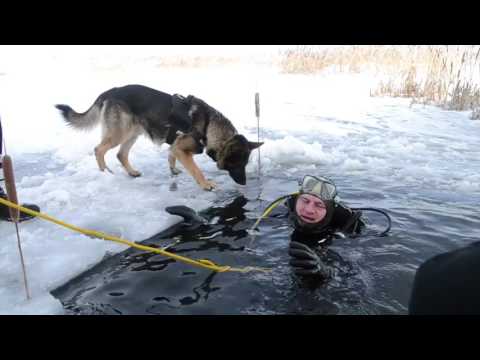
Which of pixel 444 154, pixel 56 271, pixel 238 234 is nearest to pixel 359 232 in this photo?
pixel 238 234

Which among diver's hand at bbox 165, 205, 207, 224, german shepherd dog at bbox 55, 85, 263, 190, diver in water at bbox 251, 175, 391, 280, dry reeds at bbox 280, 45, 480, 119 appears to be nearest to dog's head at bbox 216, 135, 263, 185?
german shepherd dog at bbox 55, 85, 263, 190

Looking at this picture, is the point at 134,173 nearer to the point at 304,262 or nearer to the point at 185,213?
the point at 185,213

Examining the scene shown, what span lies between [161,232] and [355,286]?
1955 millimetres

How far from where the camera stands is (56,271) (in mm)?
3016

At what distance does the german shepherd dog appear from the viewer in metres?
5.46

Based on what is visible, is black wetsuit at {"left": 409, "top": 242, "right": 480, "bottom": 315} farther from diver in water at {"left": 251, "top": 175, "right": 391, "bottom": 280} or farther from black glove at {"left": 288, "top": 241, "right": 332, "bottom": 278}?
diver in water at {"left": 251, "top": 175, "right": 391, "bottom": 280}

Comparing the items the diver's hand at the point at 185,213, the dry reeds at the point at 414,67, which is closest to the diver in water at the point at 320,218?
the diver's hand at the point at 185,213

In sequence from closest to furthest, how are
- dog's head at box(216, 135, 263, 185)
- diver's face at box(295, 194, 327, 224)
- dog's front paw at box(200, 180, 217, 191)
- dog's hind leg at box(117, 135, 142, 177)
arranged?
diver's face at box(295, 194, 327, 224), dog's front paw at box(200, 180, 217, 191), dog's head at box(216, 135, 263, 185), dog's hind leg at box(117, 135, 142, 177)

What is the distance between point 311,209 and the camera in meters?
3.42

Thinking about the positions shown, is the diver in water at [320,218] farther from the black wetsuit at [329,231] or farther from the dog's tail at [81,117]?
the dog's tail at [81,117]

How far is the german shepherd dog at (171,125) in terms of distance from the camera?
17.9 feet

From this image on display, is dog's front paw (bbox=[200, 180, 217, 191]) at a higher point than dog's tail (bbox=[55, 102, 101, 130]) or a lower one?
lower

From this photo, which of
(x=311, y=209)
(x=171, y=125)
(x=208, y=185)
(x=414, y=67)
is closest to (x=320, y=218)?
(x=311, y=209)

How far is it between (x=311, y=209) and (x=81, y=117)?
162 inches
